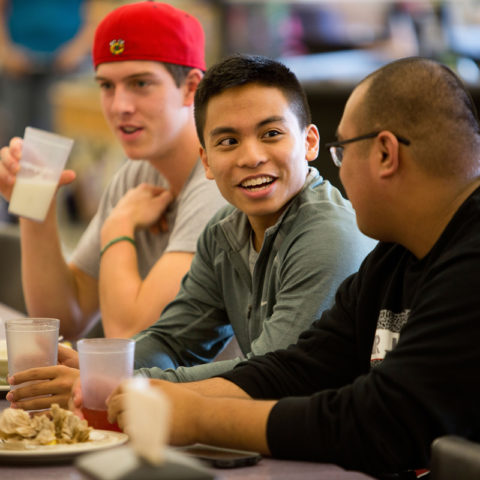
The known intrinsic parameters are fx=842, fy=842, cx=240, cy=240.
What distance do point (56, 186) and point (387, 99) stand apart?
44.0 inches

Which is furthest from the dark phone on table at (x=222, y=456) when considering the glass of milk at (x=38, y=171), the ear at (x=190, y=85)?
the ear at (x=190, y=85)

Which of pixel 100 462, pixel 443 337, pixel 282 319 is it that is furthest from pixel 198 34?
pixel 100 462

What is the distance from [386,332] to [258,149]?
51cm

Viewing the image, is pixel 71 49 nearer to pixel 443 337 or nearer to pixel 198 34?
pixel 198 34

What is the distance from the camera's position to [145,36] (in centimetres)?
221

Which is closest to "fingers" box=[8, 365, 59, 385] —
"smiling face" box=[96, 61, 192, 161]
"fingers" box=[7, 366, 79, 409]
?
"fingers" box=[7, 366, 79, 409]

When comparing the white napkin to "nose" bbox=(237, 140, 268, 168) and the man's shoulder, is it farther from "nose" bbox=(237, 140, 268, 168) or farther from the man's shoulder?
the man's shoulder

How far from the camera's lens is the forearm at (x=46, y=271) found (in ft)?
7.79

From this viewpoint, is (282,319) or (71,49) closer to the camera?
(282,319)

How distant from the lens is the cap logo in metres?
2.22

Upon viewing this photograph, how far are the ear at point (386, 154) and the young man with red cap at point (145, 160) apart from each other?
2.95 ft

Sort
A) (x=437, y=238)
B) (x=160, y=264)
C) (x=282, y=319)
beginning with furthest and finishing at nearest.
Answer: (x=160, y=264) < (x=282, y=319) < (x=437, y=238)

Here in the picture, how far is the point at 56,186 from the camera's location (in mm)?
2109

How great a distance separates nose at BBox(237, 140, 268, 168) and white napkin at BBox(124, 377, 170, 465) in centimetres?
95
